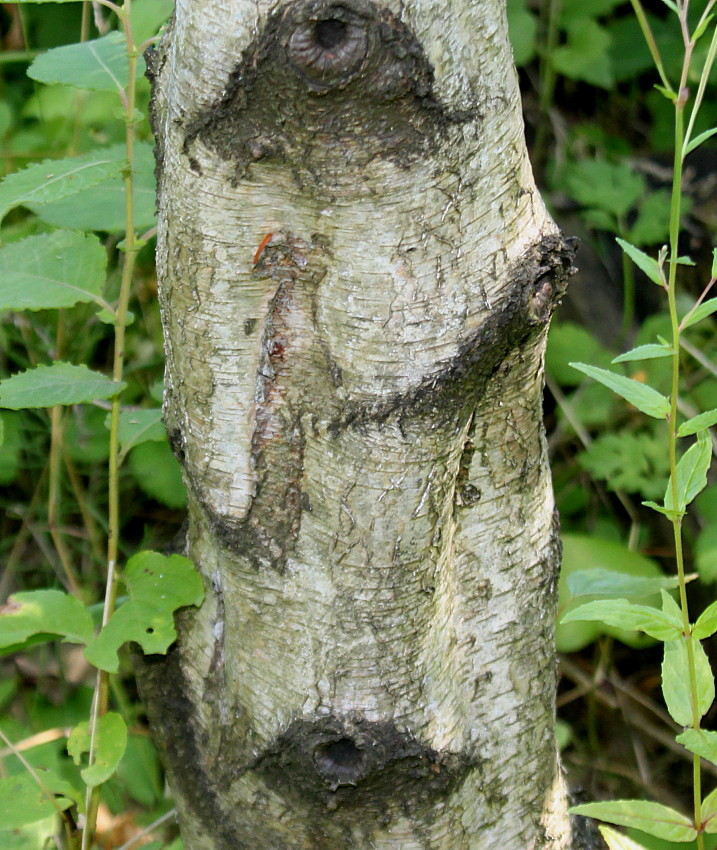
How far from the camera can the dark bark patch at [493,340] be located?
0.81 meters

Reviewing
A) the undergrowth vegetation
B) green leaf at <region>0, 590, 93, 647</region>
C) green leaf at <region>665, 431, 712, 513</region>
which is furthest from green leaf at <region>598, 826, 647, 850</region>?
green leaf at <region>0, 590, 93, 647</region>

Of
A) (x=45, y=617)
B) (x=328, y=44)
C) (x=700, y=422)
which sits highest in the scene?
(x=328, y=44)

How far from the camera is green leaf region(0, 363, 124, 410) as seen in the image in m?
1.06

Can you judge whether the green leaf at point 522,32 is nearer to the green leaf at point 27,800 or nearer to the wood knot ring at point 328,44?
the wood knot ring at point 328,44

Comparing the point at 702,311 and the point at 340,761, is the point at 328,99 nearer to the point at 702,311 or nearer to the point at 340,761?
the point at 702,311

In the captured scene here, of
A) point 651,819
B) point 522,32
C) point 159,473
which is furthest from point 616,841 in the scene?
point 522,32

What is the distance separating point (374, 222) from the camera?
0.76m

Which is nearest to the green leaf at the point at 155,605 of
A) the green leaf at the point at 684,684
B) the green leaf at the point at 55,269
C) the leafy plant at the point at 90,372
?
the leafy plant at the point at 90,372

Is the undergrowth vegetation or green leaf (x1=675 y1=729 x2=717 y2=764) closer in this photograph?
green leaf (x1=675 y1=729 x2=717 y2=764)

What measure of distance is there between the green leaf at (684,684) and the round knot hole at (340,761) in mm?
327

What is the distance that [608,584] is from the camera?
48.1 inches

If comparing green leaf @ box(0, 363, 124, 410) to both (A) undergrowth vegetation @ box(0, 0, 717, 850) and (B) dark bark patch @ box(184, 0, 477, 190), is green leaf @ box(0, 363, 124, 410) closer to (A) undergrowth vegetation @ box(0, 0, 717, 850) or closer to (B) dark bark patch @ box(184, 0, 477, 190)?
(A) undergrowth vegetation @ box(0, 0, 717, 850)

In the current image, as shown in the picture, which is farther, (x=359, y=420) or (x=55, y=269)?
(x=55, y=269)

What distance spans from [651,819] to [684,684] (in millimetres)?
140
